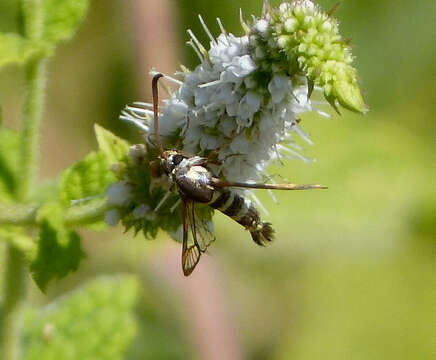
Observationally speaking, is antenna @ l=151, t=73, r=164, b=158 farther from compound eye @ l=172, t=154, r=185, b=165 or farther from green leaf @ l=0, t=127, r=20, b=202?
green leaf @ l=0, t=127, r=20, b=202

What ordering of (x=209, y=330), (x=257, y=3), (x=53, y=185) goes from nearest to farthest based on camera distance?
1. (x=53, y=185)
2. (x=209, y=330)
3. (x=257, y=3)

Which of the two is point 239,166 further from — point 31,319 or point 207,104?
point 31,319

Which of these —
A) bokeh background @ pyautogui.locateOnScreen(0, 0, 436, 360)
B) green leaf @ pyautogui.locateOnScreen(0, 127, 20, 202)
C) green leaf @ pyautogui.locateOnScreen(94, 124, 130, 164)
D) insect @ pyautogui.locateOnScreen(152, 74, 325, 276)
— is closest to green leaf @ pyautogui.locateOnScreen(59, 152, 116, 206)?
green leaf @ pyautogui.locateOnScreen(94, 124, 130, 164)

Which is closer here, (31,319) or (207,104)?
(207,104)

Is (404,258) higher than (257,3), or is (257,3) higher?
(257,3)

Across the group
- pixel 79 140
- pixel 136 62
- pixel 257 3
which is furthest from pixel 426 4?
pixel 79 140

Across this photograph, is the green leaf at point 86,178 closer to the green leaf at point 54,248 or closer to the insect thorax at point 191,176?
the green leaf at point 54,248

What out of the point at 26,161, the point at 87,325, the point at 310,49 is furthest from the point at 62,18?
the point at 87,325
